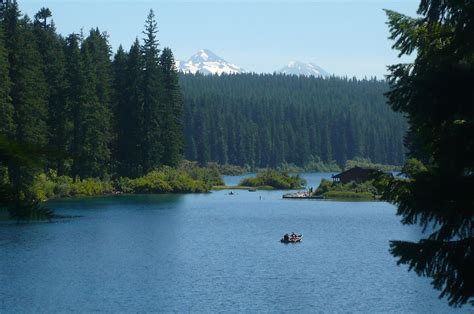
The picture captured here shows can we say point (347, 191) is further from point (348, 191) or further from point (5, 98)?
point (5, 98)

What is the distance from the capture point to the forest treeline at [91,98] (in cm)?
8119

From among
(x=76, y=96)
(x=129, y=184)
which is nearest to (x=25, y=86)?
(x=76, y=96)

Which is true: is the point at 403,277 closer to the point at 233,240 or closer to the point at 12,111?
the point at 233,240

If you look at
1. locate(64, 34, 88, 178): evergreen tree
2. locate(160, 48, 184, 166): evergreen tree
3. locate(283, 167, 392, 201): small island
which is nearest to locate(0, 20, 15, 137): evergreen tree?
locate(64, 34, 88, 178): evergreen tree

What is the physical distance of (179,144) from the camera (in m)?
110

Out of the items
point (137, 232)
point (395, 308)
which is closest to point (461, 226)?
point (395, 308)

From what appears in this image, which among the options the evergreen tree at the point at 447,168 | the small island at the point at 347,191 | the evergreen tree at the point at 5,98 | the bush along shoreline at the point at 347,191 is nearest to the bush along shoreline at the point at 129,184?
the evergreen tree at the point at 5,98

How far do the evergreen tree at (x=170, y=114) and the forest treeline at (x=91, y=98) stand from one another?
0.13 m

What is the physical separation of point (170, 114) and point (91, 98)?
15592 mm

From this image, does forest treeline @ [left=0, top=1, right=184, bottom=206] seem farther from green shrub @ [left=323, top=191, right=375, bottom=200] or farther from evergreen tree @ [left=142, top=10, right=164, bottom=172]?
green shrub @ [left=323, top=191, right=375, bottom=200]

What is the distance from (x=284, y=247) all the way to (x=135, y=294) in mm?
16905

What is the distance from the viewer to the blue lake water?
33.8m

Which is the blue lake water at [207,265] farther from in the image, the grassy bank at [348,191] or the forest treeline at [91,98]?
the grassy bank at [348,191]

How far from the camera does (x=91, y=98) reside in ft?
312
